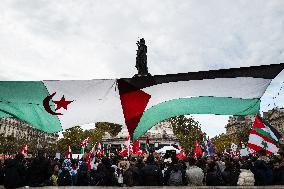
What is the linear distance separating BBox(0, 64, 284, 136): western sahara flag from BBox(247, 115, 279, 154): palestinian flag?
1083cm

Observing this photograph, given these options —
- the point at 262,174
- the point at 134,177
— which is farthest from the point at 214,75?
the point at 134,177

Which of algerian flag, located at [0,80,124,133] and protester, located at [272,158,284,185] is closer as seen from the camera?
algerian flag, located at [0,80,124,133]

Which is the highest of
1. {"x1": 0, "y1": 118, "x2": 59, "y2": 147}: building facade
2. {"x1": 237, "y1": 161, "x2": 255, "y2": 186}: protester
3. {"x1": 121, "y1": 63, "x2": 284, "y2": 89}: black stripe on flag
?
{"x1": 0, "y1": 118, "x2": 59, "y2": 147}: building facade

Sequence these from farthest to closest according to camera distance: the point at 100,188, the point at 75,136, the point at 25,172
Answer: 1. the point at 75,136
2. the point at 25,172
3. the point at 100,188

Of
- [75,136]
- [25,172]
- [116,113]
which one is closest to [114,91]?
[116,113]

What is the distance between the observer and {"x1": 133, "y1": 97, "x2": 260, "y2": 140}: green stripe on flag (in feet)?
24.8

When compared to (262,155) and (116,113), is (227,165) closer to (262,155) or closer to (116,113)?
(262,155)

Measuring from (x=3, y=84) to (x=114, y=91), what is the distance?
96.5 inches

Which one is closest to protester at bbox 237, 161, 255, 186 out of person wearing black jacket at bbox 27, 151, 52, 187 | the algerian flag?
the algerian flag

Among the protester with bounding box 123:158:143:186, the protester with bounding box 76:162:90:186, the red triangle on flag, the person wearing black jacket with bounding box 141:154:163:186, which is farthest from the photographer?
the protester with bounding box 76:162:90:186

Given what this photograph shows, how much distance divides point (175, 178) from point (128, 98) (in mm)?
3629

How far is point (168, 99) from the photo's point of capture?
A: 7699mm

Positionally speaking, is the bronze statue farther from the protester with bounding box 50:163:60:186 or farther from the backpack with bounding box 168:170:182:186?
the backpack with bounding box 168:170:182:186

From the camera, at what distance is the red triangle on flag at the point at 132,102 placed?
7.68 m
